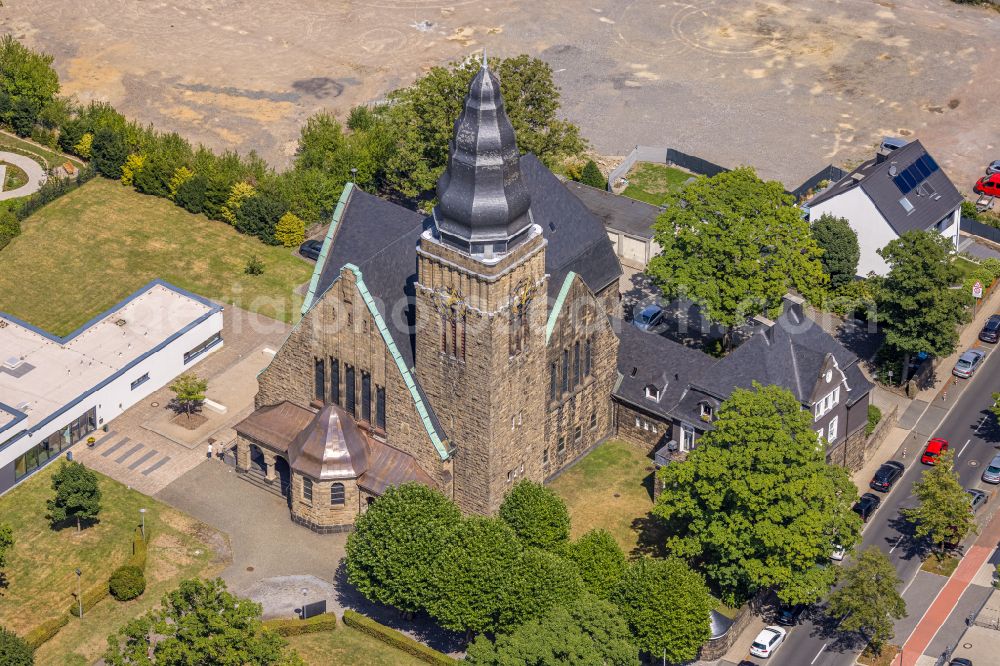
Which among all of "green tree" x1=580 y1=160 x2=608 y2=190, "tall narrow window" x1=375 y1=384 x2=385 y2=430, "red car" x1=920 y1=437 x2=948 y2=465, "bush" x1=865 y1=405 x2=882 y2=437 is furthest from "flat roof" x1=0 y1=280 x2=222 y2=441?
"red car" x1=920 y1=437 x2=948 y2=465

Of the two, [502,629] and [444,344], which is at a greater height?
[444,344]

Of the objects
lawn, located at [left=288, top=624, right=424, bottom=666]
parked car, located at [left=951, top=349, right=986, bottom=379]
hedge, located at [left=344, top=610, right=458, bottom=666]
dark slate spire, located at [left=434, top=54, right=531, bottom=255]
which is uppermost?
dark slate spire, located at [left=434, top=54, right=531, bottom=255]

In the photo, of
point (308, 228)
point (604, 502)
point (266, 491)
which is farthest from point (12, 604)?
point (308, 228)

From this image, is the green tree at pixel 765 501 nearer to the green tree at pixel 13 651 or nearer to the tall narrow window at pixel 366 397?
the tall narrow window at pixel 366 397

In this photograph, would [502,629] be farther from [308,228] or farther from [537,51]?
[537,51]

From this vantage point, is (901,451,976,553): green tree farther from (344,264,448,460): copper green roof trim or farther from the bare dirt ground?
the bare dirt ground

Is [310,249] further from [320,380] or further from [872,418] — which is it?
[872,418]

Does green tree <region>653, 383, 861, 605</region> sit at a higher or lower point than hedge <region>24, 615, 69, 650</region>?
higher
